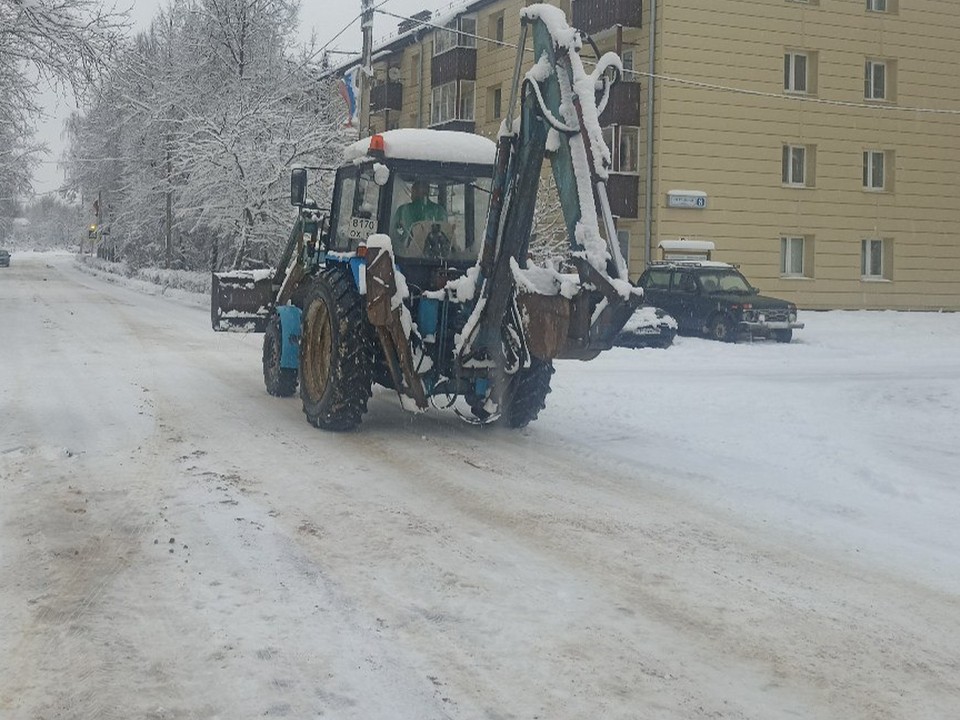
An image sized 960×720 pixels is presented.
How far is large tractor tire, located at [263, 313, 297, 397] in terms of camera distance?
11039 mm

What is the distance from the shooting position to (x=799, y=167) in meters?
31.3

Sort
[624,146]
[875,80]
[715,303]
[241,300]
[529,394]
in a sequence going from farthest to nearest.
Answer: [875,80]
[624,146]
[715,303]
[241,300]
[529,394]

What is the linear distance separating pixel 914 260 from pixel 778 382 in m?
21.7

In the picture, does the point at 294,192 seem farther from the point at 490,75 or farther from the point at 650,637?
the point at 490,75

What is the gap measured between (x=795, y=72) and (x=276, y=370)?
24.5m

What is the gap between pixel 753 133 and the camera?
3017 centimetres

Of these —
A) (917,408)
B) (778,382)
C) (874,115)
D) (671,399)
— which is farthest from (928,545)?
(874,115)

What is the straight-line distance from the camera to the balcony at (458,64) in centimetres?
3741

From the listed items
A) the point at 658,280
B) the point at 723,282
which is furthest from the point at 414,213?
the point at 658,280

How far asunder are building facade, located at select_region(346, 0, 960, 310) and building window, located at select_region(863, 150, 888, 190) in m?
0.04

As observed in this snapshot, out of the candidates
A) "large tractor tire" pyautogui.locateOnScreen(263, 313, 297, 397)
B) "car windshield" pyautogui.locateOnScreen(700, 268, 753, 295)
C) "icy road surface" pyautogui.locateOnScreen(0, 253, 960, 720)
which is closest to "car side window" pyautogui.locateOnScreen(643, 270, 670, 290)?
"car windshield" pyautogui.locateOnScreen(700, 268, 753, 295)

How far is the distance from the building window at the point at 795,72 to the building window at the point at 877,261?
5.31m

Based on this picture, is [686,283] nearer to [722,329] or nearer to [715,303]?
[715,303]

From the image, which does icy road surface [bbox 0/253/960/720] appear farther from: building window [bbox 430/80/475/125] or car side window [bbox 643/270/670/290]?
building window [bbox 430/80/475/125]
